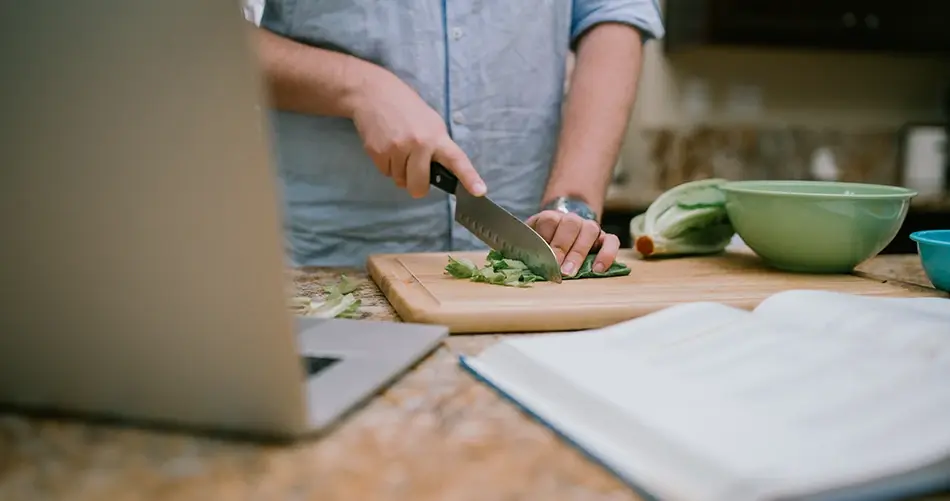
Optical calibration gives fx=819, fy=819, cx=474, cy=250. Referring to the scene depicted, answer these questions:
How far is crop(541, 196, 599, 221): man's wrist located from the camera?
121 centimetres

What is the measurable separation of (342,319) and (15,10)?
398 millimetres

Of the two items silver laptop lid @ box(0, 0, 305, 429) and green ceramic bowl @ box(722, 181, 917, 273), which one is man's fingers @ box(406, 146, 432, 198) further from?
silver laptop lid @ box(0, 0, 305, 429)

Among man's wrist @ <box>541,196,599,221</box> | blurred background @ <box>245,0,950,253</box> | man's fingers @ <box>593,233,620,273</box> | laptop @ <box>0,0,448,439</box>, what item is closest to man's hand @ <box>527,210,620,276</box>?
man's fingers @ <box>593,233,620,273</box>

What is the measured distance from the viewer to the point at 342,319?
2.52 feet

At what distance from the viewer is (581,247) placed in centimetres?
104

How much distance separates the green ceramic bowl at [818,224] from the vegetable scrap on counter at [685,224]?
0.08 meters

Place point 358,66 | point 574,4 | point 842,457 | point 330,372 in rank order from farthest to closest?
point 574,4, point 358,66, point 330,372, point 842,457

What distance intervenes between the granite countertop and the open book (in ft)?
0.10

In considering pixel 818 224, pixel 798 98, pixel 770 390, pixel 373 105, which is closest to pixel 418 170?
pixel 373 105

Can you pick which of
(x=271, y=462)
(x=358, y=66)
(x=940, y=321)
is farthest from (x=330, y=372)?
(x=358, y=66)

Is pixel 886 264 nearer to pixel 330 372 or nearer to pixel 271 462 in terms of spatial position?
pixel 330 372

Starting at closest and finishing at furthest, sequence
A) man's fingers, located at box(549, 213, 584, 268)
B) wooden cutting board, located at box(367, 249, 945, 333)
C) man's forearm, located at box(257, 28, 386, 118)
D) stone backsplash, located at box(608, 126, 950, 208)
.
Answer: wooden cutting board, located at box(367, 249, 945, 333)
man's fingers, located at box(549, 213, 584, 268)
man's forearm, located at box(257, 28, 386, 118)
stone backsplash, located at box(608, 126, 950, 208)

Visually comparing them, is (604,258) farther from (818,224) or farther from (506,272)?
(818,224)

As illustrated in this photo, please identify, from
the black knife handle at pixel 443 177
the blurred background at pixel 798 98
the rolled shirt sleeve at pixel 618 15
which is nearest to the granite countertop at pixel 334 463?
the black knife handle at pixel 443 177
